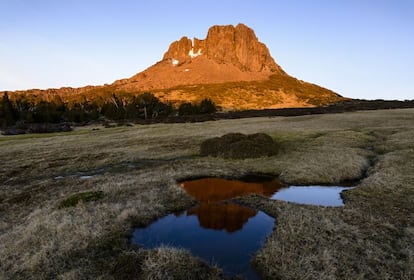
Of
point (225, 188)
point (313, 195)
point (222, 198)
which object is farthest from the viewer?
point (225, 188)

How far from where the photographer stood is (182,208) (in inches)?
579

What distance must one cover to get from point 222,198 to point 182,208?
2.65 meters

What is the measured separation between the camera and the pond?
396 inches

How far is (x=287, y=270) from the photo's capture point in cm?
848

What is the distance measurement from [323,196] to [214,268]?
32.2 ft

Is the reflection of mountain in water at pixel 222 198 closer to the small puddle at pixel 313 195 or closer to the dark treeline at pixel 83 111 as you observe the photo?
the small puddle at pixel 313 195

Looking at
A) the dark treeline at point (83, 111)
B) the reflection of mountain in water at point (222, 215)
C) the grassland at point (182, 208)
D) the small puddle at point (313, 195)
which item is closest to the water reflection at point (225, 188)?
the small puddle at point (313, 195)

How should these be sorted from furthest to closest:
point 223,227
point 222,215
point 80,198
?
point 80,198, point 222,215, point 223,227

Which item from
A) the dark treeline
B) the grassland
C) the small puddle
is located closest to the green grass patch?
the grassland

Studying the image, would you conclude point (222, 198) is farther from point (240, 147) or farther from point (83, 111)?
point (83, 111)

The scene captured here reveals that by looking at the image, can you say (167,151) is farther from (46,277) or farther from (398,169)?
(46,277)

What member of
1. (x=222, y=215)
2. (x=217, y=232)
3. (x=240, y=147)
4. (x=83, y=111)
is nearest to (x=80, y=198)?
(x=222, y=215)

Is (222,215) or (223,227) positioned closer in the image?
(223,227)

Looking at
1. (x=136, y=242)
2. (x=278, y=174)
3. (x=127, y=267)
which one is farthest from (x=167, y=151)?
(x=127, y=267)
